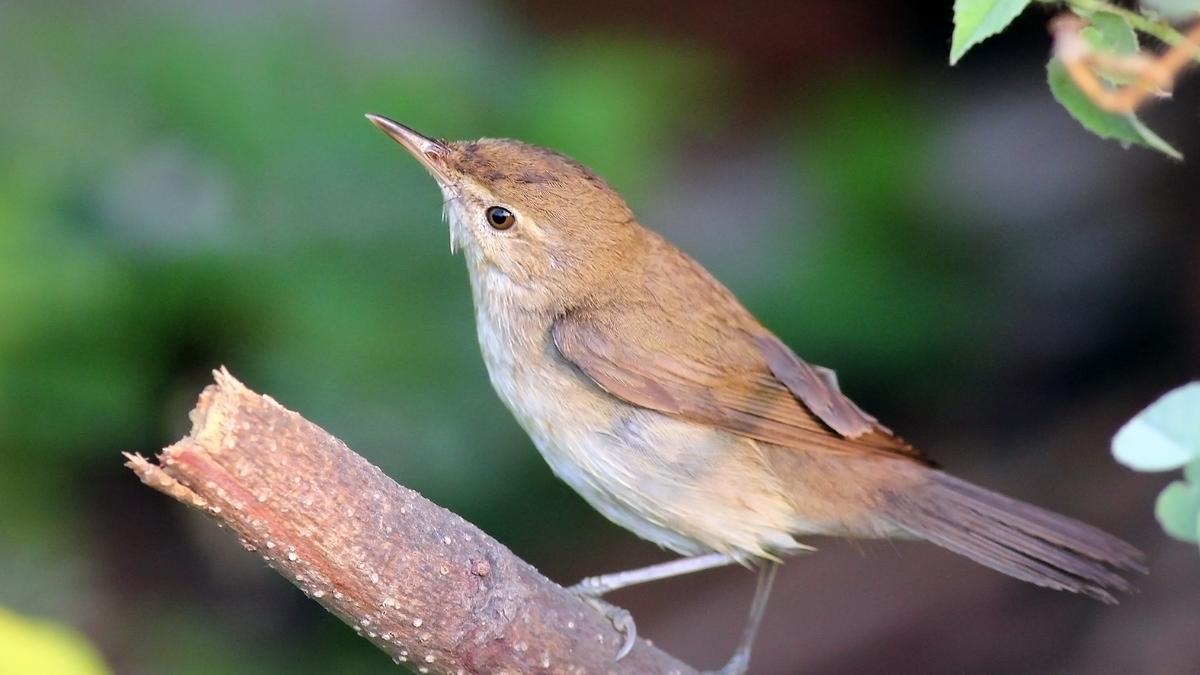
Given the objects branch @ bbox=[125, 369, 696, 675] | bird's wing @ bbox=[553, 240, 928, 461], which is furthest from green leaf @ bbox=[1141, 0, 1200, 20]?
bird's wing @ bbox=[553, 240, 928, 461]

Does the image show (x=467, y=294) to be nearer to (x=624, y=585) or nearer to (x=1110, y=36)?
(x=624, y=585)

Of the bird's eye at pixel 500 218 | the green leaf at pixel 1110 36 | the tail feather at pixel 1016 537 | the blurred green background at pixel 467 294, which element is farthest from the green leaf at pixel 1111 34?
the blurred green background at pixel 467 294

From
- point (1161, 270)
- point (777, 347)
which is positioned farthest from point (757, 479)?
point (1161, 270)

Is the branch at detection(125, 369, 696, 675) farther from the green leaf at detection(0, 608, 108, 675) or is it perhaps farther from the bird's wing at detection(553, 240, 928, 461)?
the bird's wing at detection(553, 240, 928, 461)

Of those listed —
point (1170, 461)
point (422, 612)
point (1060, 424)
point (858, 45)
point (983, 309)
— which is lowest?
point (422, 612)

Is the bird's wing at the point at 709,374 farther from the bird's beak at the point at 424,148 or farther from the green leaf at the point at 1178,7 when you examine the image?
the green leaf at the point at 1178,7

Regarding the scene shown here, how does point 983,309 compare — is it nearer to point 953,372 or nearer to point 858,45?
point 953,372
